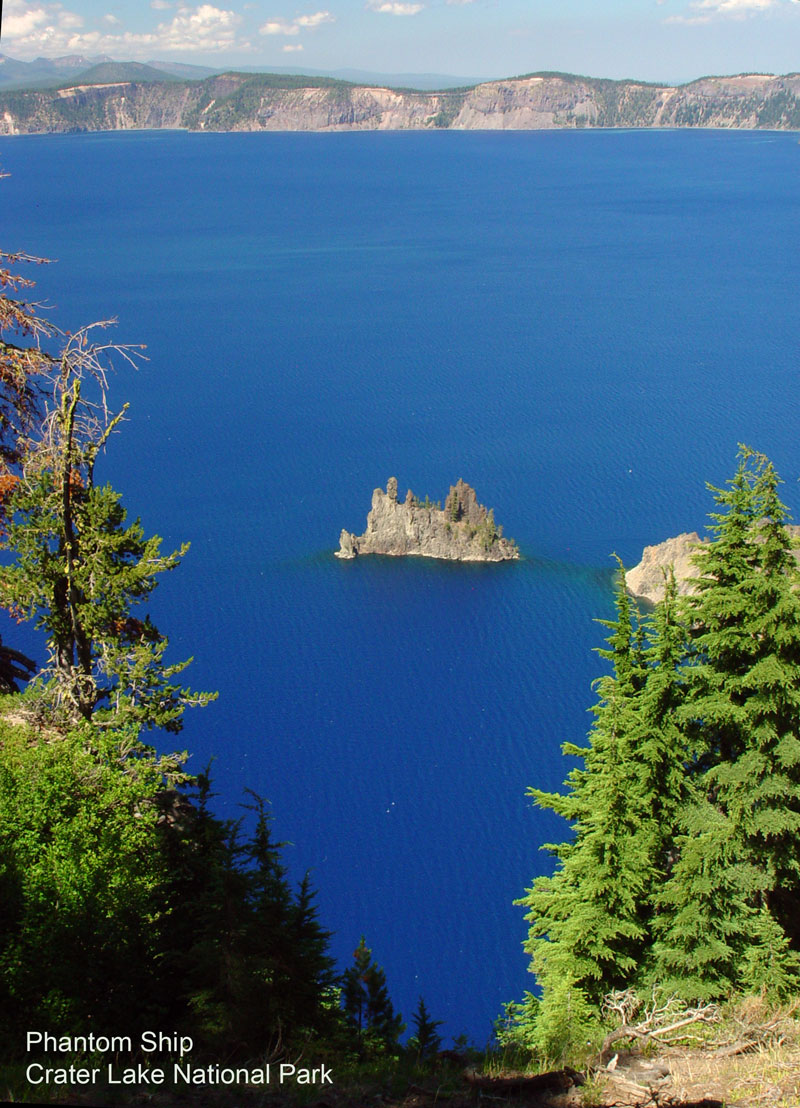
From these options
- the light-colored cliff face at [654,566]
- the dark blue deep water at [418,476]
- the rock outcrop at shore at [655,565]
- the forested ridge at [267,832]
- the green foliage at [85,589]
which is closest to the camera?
the forested ridge at [267,832]

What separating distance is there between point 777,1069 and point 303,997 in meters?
6.14

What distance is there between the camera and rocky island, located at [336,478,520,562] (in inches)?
2228

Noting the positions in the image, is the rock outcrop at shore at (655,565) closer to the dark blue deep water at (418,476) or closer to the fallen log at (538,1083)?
the dark blue deep water at (418,476)

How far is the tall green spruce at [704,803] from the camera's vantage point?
46.2 feet

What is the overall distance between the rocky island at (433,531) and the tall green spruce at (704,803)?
134ft

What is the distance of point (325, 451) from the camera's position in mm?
70375

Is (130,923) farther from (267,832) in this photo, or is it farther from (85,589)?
(85,589)

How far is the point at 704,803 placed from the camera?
15148 mm

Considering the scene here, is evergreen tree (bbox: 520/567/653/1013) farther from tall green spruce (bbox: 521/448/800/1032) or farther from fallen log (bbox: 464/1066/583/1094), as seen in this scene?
fallen log (bbox: 464/1066/583/1094)

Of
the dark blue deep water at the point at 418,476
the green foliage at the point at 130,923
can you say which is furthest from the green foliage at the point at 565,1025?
the dark blue deep water at the point at 418,476

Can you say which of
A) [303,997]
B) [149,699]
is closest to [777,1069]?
[303,997]

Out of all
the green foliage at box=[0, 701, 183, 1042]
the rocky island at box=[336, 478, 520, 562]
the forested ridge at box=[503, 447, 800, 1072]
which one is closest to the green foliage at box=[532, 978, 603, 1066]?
the forested ridge at box=[503, 447, 800, 1072]

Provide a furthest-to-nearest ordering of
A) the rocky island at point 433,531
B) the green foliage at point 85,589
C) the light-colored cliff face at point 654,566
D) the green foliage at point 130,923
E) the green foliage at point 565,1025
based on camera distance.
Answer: the rocky island at point 433,531 → the light-colored cliff face at point 654,566 → the green foliage at point 85,589 → the green foliage at point 130,923 → the green foliage at point 565,1025

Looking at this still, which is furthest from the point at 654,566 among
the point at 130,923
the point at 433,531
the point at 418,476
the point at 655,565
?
the point at 130,923
